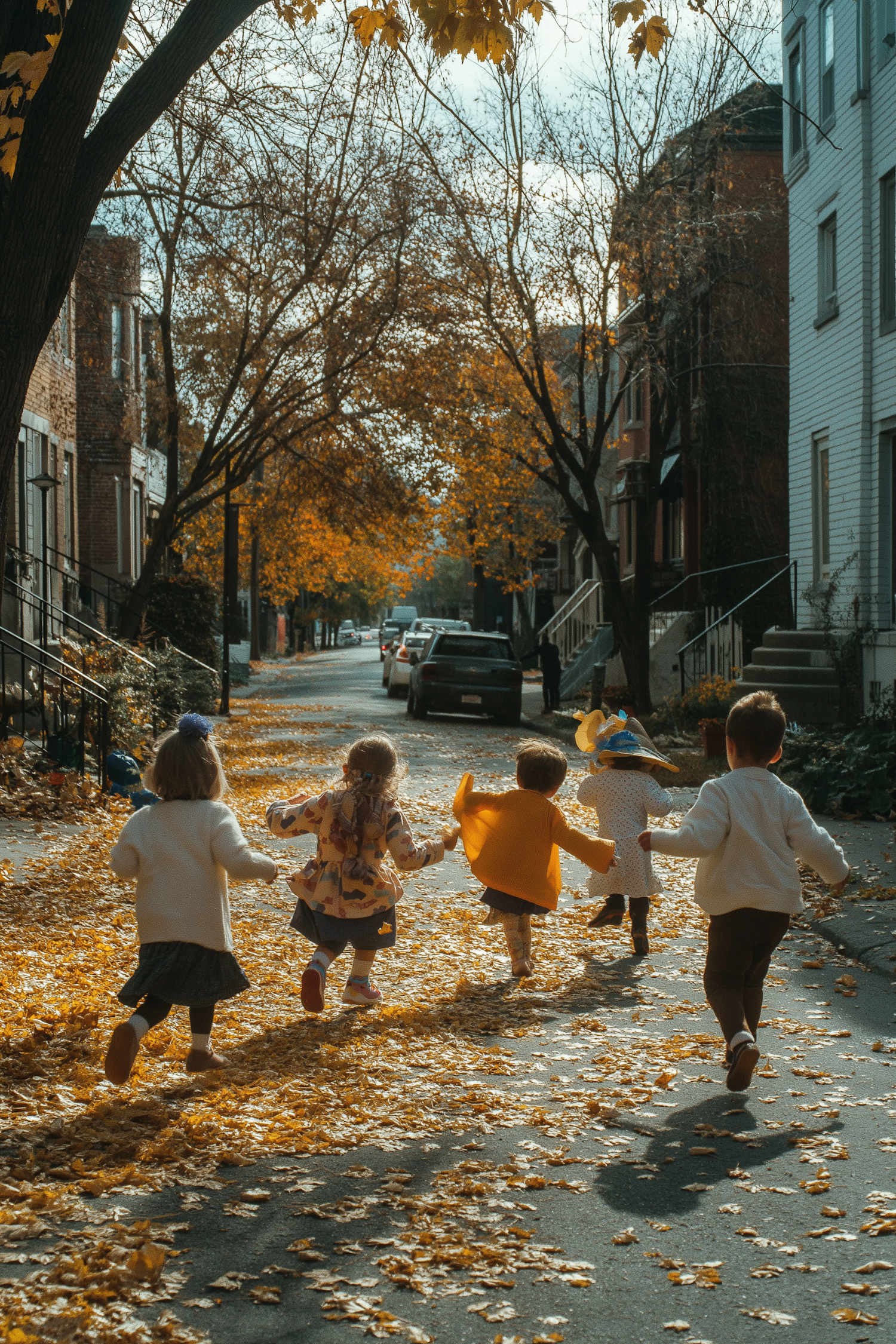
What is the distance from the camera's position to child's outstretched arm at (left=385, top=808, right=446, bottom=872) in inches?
232

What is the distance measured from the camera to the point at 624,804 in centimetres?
748

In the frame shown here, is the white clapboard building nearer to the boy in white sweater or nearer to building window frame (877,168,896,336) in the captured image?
building window frame (877,168,896,336)

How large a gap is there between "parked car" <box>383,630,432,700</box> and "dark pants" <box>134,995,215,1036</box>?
25592 mm

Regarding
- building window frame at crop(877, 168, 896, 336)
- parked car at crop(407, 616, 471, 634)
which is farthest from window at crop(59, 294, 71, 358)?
parked car at crop(407, 616, 471, 634)

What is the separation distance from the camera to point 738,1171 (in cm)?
425

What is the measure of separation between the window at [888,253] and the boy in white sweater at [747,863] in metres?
13.5

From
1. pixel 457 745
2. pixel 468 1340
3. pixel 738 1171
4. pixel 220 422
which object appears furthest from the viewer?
pixel 220 422

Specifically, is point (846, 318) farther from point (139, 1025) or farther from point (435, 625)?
point (435, 625)

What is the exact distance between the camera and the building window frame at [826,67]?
63.6 feet

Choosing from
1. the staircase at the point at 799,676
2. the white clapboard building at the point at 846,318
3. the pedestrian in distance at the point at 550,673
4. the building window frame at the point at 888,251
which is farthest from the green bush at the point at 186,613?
the building window frame at the point at 888,251

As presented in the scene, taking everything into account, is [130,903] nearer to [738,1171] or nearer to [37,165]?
[37,165]

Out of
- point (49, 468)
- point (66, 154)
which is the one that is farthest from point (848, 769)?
point (49, 468)

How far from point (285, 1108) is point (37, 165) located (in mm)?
4089

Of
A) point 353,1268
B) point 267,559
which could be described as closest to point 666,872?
point 353,1268
